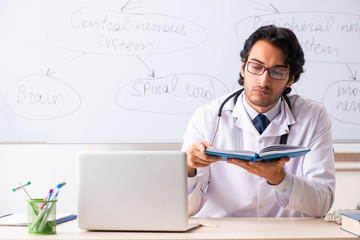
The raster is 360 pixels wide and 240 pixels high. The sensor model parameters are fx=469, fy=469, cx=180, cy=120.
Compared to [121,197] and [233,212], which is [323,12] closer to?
[233,212]

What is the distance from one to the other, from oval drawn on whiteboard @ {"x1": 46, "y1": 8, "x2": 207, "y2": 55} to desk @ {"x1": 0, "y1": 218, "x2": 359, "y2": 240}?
135 centimetres

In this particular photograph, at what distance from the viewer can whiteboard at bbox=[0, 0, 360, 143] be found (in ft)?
8.59

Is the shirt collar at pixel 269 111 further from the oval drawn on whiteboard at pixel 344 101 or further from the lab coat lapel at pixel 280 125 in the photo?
the oval drawn on whiteboard at pixel 344 101

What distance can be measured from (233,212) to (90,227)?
2.30 feet

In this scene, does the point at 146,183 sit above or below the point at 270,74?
below

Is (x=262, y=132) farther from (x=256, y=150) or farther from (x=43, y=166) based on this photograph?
(x=43, y=166)

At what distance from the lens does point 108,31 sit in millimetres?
2629

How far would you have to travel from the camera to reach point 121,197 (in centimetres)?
131

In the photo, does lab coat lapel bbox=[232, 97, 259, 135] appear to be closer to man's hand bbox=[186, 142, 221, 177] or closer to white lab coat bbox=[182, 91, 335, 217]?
white lab coat bbox=[182, 91, 335, 217]

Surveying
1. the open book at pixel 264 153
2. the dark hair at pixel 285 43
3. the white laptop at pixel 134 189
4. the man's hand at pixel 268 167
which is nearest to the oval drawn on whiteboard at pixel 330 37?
the dark hair at pixel 285 43

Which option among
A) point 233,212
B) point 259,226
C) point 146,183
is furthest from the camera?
point 233,212

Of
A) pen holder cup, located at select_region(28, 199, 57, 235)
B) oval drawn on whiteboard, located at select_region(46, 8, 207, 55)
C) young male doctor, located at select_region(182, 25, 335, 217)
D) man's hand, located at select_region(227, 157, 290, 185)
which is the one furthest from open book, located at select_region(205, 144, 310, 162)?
oval drawn on whiteboard, located at select_region(46, 8, 207, 55)

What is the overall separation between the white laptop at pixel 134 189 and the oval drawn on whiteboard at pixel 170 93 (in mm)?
1321

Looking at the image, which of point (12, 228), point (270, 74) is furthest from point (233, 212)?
point (12, 228)
